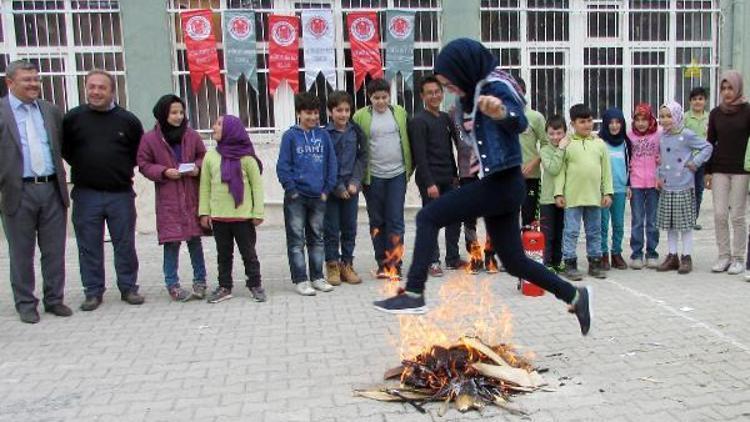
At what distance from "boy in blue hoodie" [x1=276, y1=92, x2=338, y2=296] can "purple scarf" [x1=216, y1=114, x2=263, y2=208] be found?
0.41 m

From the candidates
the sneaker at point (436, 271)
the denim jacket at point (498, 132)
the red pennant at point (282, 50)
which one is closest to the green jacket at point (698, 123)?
the sneaker at point (436, 271)

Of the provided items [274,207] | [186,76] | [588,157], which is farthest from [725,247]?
[186,76]

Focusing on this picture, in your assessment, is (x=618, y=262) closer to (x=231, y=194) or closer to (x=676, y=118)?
(x=676, y=118)

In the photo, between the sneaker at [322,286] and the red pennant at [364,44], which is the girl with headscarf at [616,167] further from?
the red pennant at [364,44]

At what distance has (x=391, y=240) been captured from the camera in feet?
24.2

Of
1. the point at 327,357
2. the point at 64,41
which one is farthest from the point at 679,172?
the point at 64,41

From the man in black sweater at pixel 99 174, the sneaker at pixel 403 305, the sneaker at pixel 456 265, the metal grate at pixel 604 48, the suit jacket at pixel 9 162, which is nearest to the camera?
the sneaker at pixel 403 305

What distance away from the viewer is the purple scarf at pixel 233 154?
6426 mm

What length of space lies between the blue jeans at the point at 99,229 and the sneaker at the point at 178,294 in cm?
43

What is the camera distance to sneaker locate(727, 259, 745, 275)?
7207 millimetres

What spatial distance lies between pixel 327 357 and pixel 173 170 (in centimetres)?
261

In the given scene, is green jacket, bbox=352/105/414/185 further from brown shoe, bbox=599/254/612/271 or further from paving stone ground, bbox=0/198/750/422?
brown shoe, bbox=599/254/612/271

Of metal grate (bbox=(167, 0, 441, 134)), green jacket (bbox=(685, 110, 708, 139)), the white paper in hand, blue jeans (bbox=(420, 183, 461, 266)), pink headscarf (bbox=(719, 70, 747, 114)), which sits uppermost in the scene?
metal grate (bbox=(167, 0, 441, 134))

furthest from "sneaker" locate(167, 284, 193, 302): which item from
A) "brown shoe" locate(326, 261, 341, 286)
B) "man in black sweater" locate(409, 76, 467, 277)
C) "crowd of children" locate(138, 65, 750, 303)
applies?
"man in black sweater" locate(409, 76, 467, 277)
